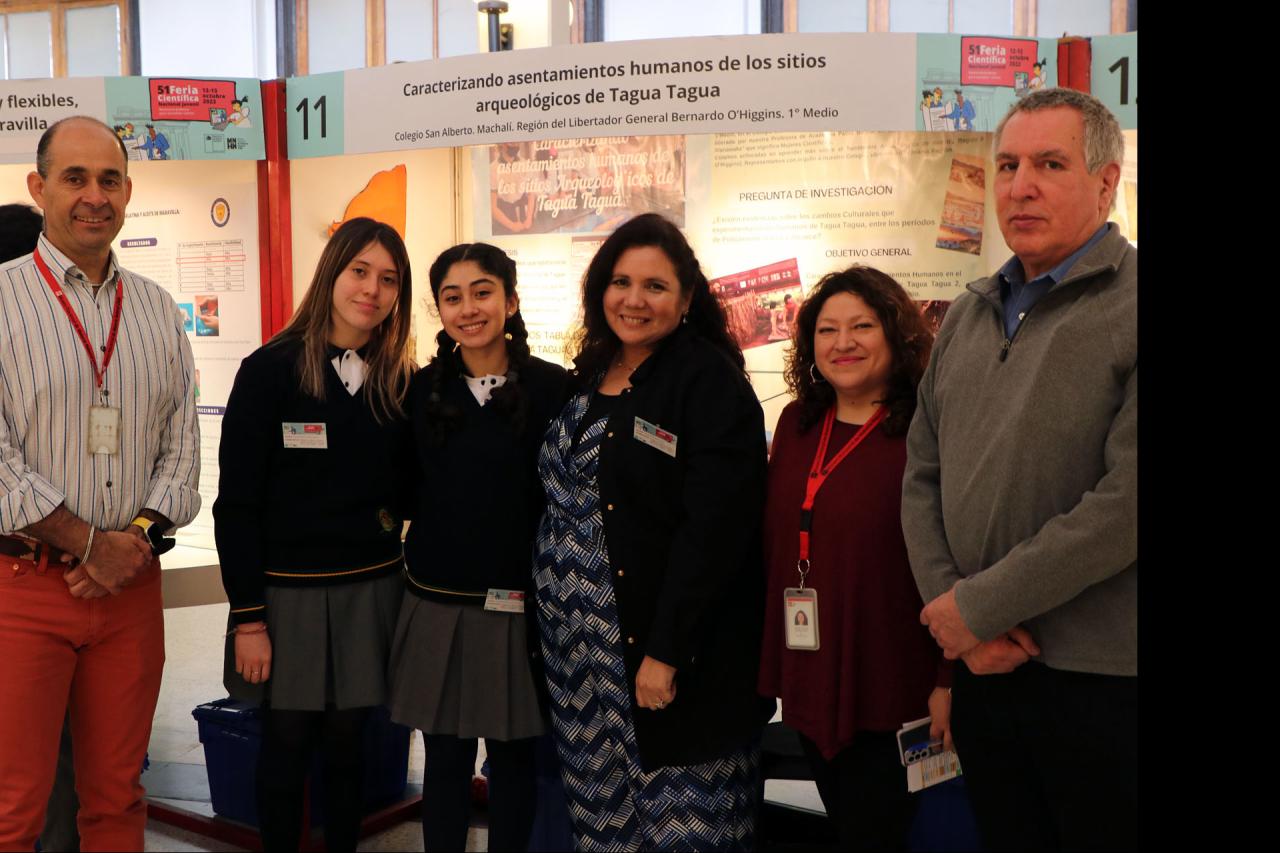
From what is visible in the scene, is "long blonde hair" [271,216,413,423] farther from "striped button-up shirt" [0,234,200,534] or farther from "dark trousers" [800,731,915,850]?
"dark trousers" [800,731,915,850]

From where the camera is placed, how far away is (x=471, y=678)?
2.51m

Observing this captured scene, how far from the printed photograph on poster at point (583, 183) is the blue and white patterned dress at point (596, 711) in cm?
142

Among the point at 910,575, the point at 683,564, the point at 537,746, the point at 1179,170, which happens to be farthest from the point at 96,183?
the point at 1179,170

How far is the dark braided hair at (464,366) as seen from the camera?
251 cm

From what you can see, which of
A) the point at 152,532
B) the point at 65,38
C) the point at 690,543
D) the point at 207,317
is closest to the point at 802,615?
A: the point at 690,543

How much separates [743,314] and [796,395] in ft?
4.37

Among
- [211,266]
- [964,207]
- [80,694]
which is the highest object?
[964,207]

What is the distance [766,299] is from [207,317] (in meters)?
2.17

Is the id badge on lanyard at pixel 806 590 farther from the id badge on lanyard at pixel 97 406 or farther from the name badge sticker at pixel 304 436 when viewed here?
the id badge on lanyard at pixel 97 406

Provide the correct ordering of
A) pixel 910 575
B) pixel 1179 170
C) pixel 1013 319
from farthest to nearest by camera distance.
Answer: pixel 910 575 < pixel 1013 319 < pixel 1179 170

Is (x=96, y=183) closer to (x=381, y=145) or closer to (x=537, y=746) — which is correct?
(x=381, y=145)

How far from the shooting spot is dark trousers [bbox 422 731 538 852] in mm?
2555

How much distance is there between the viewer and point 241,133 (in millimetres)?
3809

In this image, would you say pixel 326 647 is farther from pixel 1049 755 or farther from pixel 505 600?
pixel 1049 755
